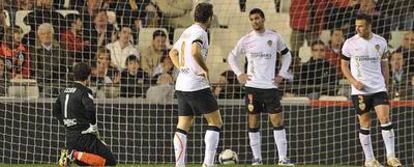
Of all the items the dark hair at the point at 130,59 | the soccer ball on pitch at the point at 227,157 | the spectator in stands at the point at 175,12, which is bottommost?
the soccer ball on pitch at the point at 227,157

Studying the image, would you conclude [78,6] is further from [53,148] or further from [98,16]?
[53,148]

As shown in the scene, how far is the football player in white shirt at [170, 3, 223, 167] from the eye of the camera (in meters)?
13.1

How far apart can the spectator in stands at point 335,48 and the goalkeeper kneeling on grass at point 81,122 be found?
6628 millimetres

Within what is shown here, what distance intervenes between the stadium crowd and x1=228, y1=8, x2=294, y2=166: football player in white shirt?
6.34ft

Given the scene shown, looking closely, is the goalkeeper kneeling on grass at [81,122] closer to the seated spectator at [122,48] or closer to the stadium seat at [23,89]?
the stadium seat at [23,89]

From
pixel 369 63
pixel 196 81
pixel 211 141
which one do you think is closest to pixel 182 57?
pixel 196 81

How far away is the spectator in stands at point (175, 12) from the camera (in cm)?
1856

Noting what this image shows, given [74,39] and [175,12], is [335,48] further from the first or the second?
[74,39]

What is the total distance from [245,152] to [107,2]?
12.0 feet

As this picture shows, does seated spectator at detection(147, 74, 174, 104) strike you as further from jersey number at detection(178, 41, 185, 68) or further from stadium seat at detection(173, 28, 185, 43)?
jersey number at detection(178, 41, 185, 68)

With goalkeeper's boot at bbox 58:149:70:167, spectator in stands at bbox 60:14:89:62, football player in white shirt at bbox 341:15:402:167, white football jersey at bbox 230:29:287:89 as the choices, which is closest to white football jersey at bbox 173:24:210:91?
goalkeeper's boot at bbox 58:149:70:167

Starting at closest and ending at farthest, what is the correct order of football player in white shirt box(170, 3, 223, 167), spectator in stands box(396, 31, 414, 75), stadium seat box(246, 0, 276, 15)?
football player in white shirt box(170, 3, 223, 167)
spectator in stands box(396, 31, 414, 75)
stadium seat box(246, 0, 276, 15)

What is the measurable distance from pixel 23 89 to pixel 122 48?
2051mm

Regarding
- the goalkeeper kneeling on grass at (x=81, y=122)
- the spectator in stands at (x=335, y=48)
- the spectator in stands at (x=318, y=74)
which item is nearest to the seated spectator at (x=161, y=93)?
the spectator in stands at (x=318, y=74)
